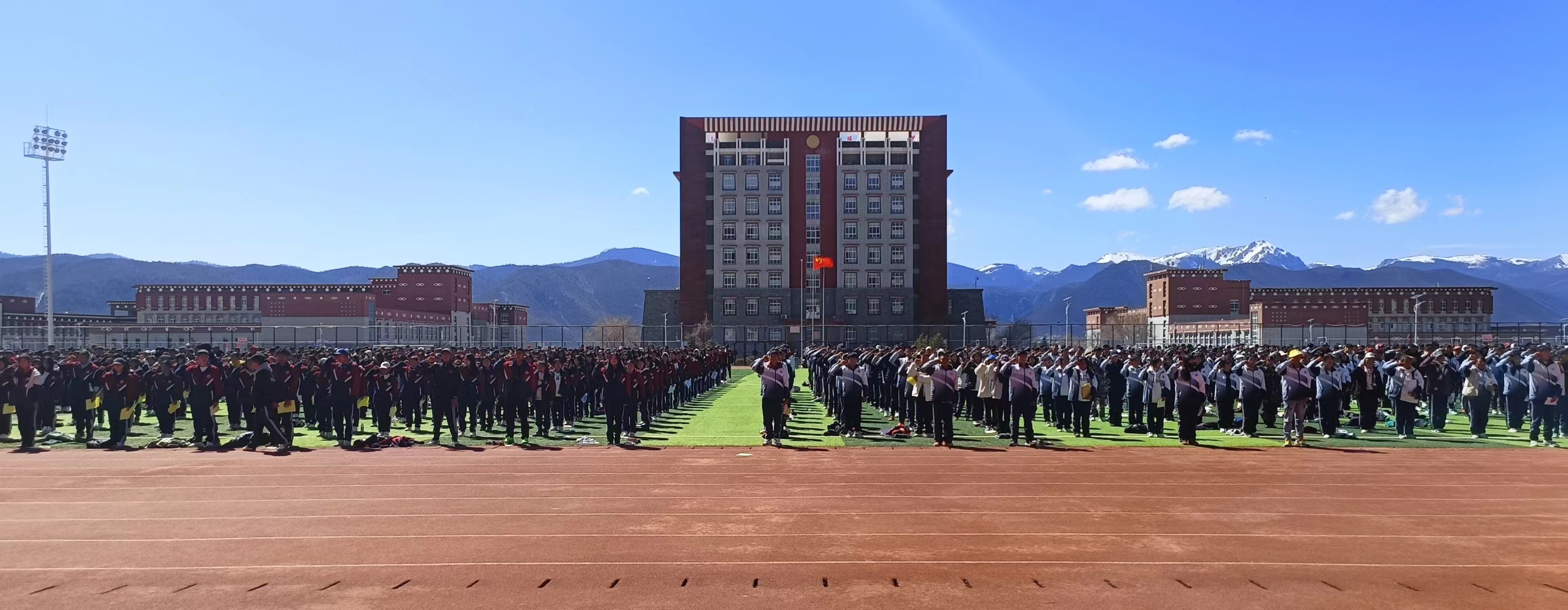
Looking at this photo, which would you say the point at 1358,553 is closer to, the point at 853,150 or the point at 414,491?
the point at 414,491

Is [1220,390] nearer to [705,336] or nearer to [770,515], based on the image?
[770,515]

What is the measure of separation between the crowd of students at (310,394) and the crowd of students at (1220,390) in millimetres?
5630

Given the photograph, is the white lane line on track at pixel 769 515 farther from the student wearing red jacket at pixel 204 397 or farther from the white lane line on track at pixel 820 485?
the student wearing red jacket at pixel 204 397

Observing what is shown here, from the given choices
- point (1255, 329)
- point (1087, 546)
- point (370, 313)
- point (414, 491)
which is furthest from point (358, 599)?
point (370, 313)

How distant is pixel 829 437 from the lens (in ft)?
59.1

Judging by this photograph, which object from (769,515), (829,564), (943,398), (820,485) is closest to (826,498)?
(820,485)

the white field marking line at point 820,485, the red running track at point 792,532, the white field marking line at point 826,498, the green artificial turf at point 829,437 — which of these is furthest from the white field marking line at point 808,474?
the green artificial turf at point 829,437

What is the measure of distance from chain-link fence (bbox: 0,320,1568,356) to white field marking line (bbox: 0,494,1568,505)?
97.1 feet

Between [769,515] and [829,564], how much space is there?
2.15 m

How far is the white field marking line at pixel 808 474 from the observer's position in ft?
42.1

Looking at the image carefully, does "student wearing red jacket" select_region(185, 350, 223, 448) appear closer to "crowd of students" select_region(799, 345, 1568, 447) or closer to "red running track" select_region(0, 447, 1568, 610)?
"red running track" select_region(0, 447, 1568, 610)

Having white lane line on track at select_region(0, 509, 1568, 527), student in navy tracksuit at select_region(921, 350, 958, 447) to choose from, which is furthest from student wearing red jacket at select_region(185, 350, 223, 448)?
student in navy tracksuit at select_region(921, 350, 958, 447)

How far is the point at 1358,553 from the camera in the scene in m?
8.42

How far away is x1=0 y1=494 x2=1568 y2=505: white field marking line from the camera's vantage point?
10977mm
